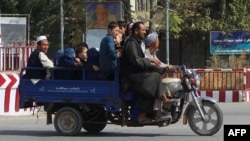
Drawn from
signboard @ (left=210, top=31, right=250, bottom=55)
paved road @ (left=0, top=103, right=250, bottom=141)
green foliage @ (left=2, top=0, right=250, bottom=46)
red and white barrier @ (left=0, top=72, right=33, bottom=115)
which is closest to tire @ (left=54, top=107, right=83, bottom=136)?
paved road @ (left=0, top=103, right=250, bottom=141)

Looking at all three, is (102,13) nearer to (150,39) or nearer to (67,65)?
(67,65)

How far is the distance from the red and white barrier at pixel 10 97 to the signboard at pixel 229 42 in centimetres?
2712

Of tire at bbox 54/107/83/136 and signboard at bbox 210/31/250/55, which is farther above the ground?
signboard at bbox 210/31/250/55

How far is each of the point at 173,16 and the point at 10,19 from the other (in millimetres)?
13344

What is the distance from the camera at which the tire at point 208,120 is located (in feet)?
43.6

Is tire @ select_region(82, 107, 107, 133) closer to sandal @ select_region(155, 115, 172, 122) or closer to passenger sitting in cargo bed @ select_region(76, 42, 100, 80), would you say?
passenger sitting in cargo bed @ select_region(76, 42, 100, 80)

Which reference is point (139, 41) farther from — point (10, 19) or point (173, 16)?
point (173, 16)

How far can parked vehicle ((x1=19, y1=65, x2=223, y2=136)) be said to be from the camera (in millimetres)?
13406

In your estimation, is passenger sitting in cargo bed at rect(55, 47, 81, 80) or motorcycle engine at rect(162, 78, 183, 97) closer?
motorcycle engine at rect(162, 78, 183, 97)

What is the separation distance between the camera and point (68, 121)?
45.9 ft

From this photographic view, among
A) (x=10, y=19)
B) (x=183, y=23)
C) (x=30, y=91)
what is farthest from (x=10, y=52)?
(x=183, y=23)

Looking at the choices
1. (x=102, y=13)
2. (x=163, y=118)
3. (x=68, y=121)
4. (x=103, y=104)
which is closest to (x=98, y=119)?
(x=103, y=104)

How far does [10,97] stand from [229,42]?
28.6 m

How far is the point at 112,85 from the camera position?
44.9 ft
